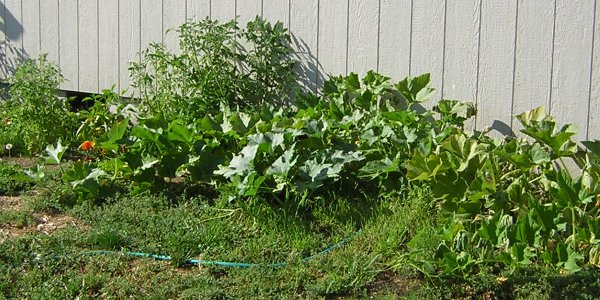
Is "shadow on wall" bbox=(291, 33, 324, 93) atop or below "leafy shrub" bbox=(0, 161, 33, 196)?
atop

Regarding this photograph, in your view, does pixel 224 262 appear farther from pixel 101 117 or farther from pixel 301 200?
pixel 101 117

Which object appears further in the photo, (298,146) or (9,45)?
(9,45)

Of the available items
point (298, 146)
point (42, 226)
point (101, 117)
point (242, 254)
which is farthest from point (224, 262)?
point (101, 117)

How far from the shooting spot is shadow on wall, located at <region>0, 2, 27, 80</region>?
8.39 m

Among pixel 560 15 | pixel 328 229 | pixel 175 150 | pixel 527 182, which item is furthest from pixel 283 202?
pixel 560 15

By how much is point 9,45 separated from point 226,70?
9.89 ft

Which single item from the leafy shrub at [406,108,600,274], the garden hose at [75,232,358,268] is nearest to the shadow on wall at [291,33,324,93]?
the leafy shrub at [406,108,600,274]

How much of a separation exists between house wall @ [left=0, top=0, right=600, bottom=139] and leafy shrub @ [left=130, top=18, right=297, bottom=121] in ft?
0.49

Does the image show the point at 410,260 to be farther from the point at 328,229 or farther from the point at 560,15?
the point at 560,15

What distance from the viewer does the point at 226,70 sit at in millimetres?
6395

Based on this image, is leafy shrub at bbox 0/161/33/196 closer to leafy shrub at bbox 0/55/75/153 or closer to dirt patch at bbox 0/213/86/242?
dirt patch at bbox 0/213/86/242

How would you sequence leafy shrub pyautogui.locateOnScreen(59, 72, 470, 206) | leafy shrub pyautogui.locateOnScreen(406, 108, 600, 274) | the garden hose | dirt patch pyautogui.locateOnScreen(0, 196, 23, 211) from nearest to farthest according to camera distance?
leafy shrub pyautogui.locateOnScreen(406, 108, 600, 274), the garden hose, leafy shrub pyautogui.locateOnScreen(59, 72, 470, 206), dirt patch pyautogui.locateOnScreen(0, 196, 23, 211)


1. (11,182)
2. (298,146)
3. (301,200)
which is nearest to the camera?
(301,200)

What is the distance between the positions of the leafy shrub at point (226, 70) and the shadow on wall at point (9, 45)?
7.80 feet
